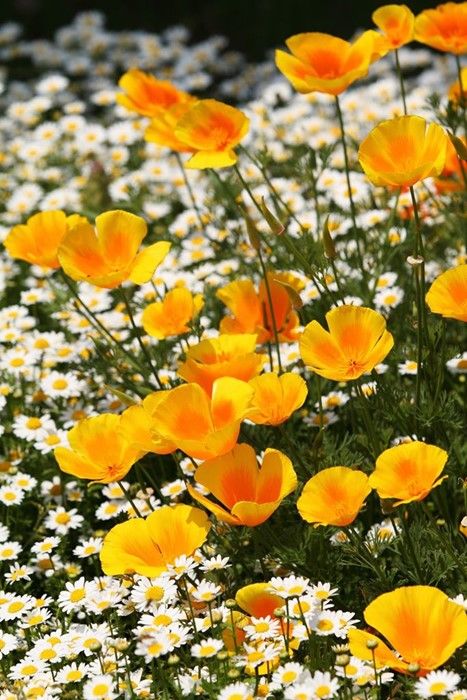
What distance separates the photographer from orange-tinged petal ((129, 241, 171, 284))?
2.11 meters

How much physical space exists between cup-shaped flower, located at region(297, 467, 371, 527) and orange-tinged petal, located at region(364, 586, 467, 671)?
156 mm

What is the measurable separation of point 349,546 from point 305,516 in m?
0.18

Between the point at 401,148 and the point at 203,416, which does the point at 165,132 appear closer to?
the point at 401,148

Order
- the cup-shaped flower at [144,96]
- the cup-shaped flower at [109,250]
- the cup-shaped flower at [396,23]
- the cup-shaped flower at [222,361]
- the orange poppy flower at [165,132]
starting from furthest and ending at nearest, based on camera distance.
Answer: the cup-shaped flower at [144,96]
the orange poppy flower at [165,132]
the cup-shaped flower at [396,23]
the cup-shaped flower at [109,250]
the cup-shaped flower at [222,361]

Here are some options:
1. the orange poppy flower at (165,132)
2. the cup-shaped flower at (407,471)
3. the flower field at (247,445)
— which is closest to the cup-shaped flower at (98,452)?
the flower field at (247,445)

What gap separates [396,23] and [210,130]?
43 centimetres

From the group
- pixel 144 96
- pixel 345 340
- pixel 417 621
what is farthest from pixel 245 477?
pixel 144 96

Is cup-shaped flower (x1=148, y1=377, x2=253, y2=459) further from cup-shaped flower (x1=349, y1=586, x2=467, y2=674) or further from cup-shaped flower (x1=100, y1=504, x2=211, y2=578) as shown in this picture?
cup-shaped flower (x1=349, y1=586, x2=467, y2=674)

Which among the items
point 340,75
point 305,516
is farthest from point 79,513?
point 340,75

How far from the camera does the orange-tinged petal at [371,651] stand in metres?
1.70

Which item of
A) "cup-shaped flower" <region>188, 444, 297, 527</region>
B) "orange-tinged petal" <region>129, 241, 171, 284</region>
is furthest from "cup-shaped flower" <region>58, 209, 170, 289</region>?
"cup-shaped flower" <region>188, 444, 297, 527</region>

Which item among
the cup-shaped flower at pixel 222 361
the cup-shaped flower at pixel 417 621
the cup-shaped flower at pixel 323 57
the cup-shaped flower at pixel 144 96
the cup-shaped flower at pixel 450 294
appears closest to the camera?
the cup-shaped flower at pixel 417 621

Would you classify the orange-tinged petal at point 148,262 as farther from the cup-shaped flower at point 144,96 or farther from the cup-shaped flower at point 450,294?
the cup-shaped flower at point 144,96

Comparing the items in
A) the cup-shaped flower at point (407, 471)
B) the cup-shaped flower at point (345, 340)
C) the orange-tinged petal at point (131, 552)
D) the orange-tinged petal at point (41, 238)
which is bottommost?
the orange-tinged petal at point (131, 552)
